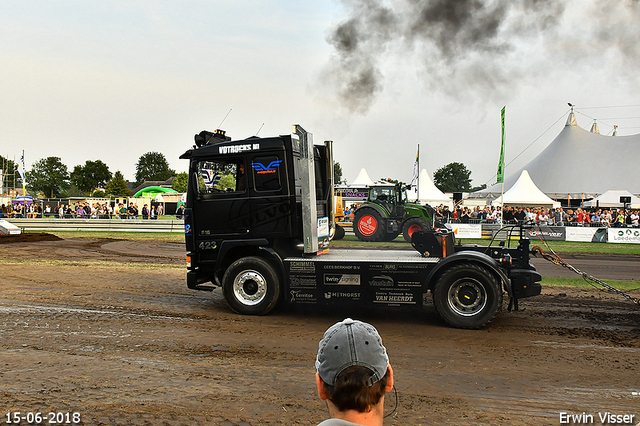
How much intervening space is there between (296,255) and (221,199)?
63.5 inches

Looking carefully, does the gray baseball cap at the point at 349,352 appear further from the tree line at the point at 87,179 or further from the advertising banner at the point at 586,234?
the tree line at the point at 87,179

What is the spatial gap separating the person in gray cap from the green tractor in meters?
18.5

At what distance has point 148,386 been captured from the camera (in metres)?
4.61

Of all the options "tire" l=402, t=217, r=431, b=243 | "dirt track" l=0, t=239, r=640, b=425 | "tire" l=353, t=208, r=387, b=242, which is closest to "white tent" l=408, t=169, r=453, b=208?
"tire" l=353, t=208, r=387, b=242

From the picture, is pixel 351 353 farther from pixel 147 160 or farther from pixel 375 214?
pixel 147 160

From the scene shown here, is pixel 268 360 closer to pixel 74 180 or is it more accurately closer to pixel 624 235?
pixel 624 235

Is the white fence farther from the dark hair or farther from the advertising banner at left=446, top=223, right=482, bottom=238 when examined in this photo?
the dark hair

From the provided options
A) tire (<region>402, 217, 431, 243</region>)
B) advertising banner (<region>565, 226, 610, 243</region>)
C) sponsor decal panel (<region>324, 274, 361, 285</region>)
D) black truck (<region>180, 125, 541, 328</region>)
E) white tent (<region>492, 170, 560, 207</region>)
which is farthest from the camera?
white tent (<region>492, 170, 560, 207</region>)

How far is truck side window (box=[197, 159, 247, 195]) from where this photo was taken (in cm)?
784

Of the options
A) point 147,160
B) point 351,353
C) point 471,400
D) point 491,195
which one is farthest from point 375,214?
point 147,160

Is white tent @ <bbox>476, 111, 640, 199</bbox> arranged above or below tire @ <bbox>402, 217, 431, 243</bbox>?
above

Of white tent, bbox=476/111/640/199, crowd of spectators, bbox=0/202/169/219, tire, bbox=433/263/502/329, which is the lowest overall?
tire, bbox=433/263/502/329

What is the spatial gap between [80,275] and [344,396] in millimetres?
11582

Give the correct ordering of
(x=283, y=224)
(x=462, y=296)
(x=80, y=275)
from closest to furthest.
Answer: (x=462, y=296), (x=283, y=224), (x=80, y=275)
